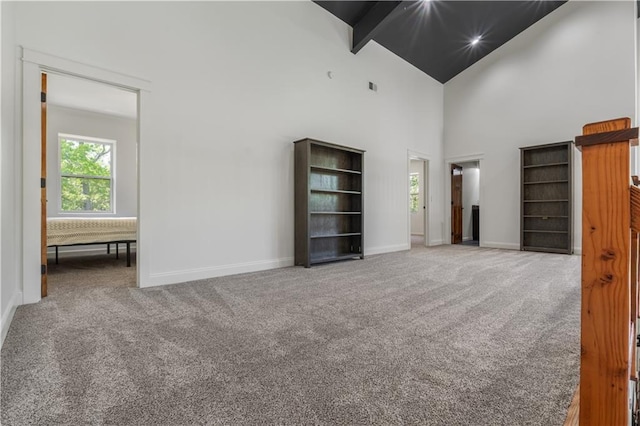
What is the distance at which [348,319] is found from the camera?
1992mm

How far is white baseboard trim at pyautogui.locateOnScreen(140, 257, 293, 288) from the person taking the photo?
2.95m

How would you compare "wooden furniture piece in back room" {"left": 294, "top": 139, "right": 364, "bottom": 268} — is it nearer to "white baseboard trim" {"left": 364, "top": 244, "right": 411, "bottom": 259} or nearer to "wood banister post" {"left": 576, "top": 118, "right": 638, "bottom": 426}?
"white baseboard trim" {"left": 364, "top": 244, "right": 411, "bottom": 259}

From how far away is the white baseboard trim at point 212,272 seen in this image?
2.95 m

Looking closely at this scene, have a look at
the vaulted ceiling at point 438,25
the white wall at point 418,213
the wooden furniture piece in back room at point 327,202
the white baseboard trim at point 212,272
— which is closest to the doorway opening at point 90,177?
the white baseboard trim at point 212,272

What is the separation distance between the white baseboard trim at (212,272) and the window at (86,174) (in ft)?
12.5

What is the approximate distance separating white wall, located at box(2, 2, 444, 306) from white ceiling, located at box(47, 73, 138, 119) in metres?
1.70

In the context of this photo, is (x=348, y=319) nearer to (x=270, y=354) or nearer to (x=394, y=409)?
(x=270, y=354)

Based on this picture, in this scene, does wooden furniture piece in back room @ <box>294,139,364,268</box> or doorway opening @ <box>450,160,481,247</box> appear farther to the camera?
doorway opening @ <box>450,160,481,247</box>

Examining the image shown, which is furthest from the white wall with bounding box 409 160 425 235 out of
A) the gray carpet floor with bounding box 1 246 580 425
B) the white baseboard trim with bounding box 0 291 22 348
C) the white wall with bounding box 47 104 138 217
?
the white baseboard trim with bounding box 0 291 22 348

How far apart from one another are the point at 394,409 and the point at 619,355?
0.70 m

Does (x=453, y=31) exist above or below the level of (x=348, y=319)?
above

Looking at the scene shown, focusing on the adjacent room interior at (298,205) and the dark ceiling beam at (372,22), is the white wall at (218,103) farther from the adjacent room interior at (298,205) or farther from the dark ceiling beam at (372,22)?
the dark ceiling beam at (372,22)

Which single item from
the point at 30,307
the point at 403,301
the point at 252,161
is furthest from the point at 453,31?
the point at 30,307

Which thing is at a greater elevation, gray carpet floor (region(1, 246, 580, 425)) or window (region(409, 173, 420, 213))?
window (region(409, 173, 420, 213))
